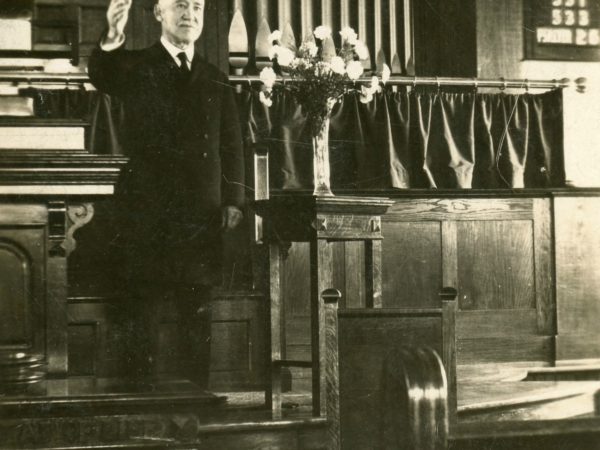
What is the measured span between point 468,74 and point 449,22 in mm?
479

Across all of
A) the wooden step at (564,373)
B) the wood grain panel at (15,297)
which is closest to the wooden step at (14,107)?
the wood grain panel at (15,297)

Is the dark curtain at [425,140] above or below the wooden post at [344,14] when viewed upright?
below

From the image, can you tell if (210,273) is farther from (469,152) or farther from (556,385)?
(469,152)

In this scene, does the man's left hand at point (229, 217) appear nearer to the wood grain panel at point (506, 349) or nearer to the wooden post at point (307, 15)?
the wood grain panel at point (506, 349)

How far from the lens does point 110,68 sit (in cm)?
407

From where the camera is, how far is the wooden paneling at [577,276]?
505cm

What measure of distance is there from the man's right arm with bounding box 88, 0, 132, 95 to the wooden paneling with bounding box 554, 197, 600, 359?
8.58 ft

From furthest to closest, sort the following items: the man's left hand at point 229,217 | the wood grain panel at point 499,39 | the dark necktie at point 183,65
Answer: the wood grain panel at point 499,39 < the dark necktie at point 183,65 < the man's left hand at point 229,217

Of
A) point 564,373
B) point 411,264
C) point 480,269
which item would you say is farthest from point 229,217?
point 564,373

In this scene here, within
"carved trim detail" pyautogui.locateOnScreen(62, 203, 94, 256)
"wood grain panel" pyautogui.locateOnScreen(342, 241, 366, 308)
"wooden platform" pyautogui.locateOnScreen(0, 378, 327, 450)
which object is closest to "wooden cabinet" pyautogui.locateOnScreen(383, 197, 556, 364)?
"wood grain panel" pyautogui.locateOnScreen(342, 241, 366, 308)

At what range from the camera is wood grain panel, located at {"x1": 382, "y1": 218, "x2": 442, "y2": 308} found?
499cm

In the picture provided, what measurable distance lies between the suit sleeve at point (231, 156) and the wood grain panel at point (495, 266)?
1.61m

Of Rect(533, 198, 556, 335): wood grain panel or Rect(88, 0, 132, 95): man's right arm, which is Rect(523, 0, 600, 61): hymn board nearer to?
Rect(533, 198, 556, 335): wood grain panel

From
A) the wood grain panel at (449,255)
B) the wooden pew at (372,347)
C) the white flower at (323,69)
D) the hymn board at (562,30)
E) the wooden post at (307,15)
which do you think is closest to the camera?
the wooden pew at (372,347)
